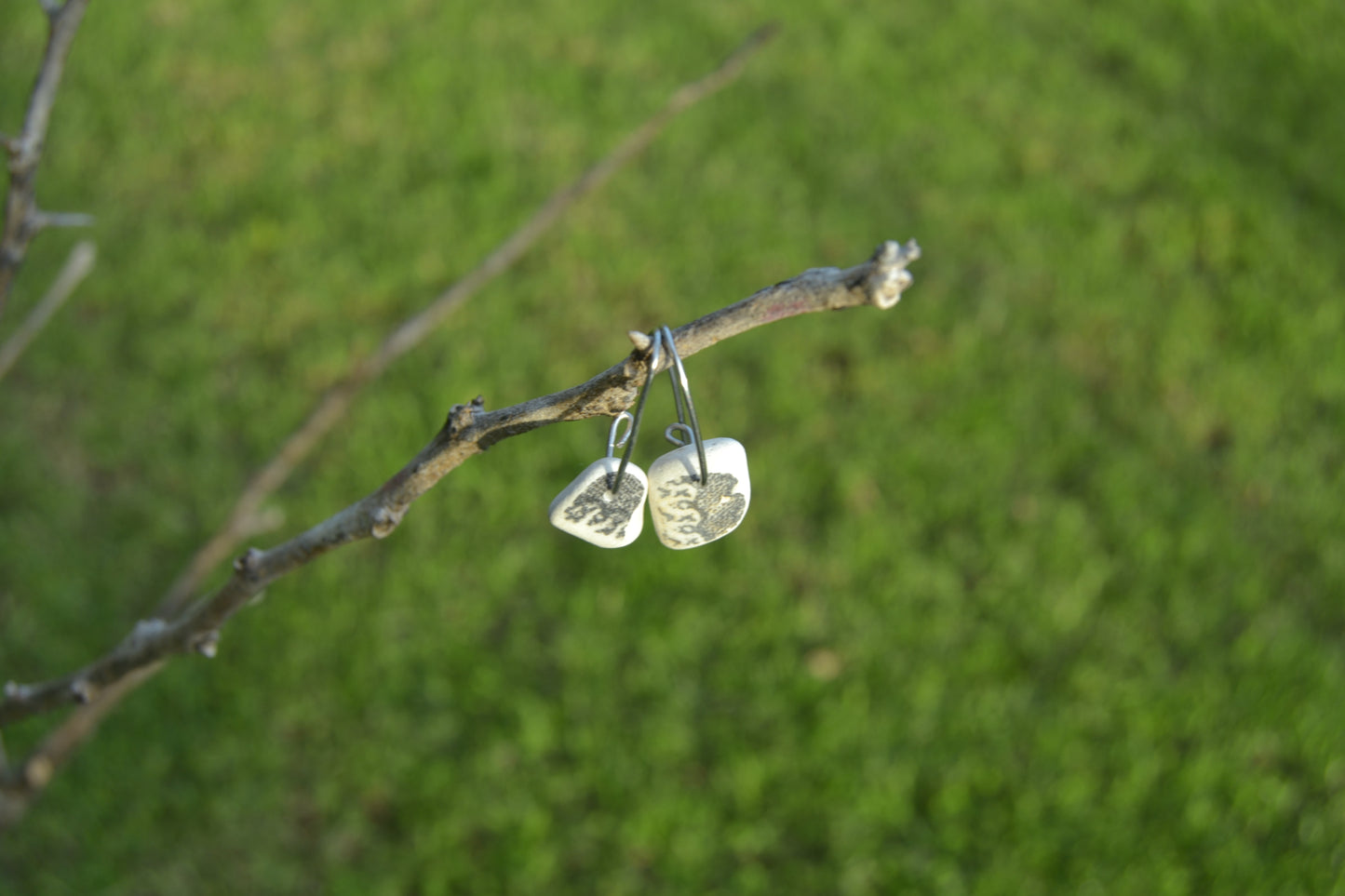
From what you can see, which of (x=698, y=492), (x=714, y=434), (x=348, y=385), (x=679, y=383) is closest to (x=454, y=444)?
(x=679, y=383)

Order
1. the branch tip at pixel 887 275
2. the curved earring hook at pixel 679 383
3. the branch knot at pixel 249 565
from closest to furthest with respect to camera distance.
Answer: the branch tip at pixel 887 275, the curved earring hook at pixel 679 383, the branch knot at pixel 249 565

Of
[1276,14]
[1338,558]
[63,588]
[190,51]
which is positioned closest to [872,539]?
[1338,558]

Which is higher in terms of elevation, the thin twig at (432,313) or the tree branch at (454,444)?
the thin twig at (432,313)

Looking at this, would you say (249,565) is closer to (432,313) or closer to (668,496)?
(668,496)

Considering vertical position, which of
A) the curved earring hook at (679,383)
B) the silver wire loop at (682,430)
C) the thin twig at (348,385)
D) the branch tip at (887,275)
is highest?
the thin twig at (348,385)

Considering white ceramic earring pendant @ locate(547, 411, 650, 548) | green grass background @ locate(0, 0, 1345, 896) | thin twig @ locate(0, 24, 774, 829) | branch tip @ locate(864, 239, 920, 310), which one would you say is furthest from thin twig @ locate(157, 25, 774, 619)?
green grass background @ locate(0, 0, 1345, 896)

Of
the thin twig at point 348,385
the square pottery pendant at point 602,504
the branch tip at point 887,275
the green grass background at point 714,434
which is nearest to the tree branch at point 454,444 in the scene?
the branch tip at point 887,275

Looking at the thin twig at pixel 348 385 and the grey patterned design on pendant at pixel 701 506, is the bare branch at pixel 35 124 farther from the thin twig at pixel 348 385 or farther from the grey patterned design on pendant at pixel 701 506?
the grey patterned design on pendant at pixel 701 506
